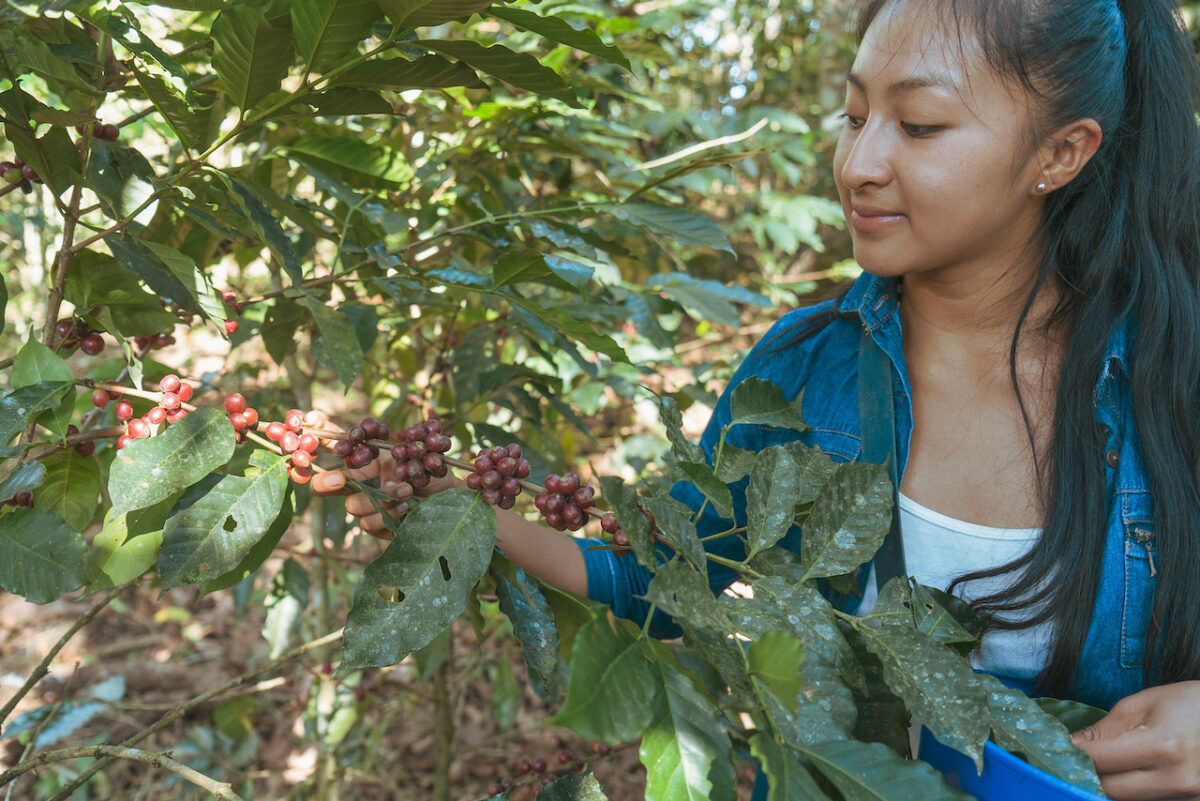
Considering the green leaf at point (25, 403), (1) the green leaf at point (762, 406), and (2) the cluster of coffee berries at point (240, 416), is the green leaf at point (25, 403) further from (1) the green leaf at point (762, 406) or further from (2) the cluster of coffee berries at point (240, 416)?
(1) the green leaf at point (762, 406)

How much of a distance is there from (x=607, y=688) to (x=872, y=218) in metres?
0.79

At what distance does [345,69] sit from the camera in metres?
0.87

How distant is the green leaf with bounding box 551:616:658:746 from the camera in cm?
60

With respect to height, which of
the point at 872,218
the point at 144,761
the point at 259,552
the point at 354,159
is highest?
the point at 872,218

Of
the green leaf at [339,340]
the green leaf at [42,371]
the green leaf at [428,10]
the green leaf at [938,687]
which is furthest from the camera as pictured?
the green leaf at [339,340]

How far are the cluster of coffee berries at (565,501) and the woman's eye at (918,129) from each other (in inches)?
23.9

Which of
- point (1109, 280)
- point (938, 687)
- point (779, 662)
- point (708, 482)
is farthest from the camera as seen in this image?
point (1109, 280)

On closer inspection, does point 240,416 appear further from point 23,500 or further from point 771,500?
point 771,500

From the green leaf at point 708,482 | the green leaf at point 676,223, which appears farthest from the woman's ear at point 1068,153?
the green leaf at point 708,482

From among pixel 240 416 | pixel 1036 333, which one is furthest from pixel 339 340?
pixel 1036 333

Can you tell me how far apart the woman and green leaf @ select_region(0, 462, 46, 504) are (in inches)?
12.5

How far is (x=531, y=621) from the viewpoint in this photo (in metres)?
0.94

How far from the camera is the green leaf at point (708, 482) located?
32.3 inches

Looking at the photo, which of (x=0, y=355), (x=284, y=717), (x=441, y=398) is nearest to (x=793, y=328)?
(x=441, y=398)
